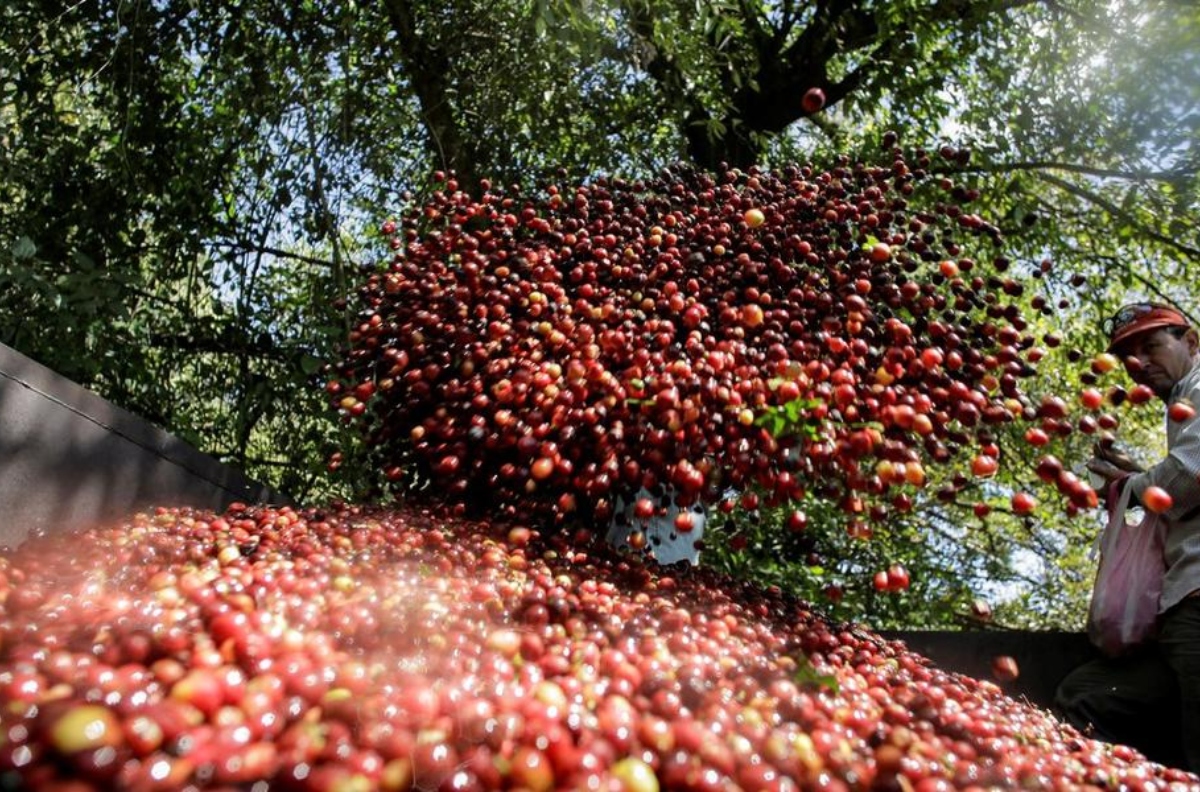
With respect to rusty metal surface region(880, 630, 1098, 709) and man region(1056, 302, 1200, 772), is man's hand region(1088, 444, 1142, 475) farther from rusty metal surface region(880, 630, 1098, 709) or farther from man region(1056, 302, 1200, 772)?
rusty metal surface region(880, 630, 1098, 709)

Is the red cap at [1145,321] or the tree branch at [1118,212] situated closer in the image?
the red cap at [1145,321]

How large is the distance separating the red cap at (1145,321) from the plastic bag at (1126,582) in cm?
36

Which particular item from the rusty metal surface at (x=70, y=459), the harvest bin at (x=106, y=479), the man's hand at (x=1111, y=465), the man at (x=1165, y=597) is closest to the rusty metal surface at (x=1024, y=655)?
the harvest bin at (x=106, y=479)

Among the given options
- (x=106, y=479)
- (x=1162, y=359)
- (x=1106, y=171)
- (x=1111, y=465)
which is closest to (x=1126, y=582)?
(x=1111, y=465)

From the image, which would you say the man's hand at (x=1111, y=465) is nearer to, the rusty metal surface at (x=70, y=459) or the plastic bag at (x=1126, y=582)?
the plastic bag at (x=1126, y=582)

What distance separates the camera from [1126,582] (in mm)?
1846

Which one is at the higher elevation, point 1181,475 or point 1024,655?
point 1181,475

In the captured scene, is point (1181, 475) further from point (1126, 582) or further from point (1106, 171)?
point (1106, 171)

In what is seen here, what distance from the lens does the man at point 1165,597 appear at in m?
1.69

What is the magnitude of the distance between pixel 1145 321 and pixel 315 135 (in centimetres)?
306

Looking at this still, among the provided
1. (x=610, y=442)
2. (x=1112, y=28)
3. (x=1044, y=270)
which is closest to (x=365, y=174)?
(x=610, y=442)

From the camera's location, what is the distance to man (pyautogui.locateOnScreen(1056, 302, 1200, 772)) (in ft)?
5.54

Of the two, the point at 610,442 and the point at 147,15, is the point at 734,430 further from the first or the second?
the point at 147,15

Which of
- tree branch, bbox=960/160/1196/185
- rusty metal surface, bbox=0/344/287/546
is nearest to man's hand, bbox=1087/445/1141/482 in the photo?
rusty metal surface, bbox=0/344/287/546
